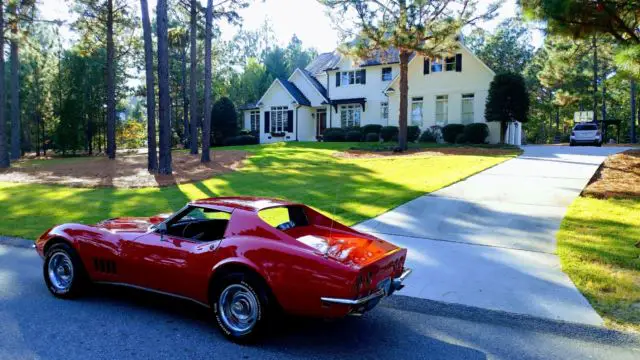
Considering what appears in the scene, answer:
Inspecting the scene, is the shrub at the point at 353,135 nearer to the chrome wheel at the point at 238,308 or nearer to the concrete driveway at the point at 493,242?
the concrete driveway at the point at 493,242

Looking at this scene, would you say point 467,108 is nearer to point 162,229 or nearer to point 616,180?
point 616,180

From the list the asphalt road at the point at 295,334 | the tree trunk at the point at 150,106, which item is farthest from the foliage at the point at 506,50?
the asphalt road at the point at 295,334

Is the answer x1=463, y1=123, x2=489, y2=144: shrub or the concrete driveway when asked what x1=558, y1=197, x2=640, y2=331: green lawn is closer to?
the concrete driveway

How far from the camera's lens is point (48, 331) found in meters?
4.63

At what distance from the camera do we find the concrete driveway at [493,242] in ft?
18.2

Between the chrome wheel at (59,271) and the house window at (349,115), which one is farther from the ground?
the house window at (349,115)

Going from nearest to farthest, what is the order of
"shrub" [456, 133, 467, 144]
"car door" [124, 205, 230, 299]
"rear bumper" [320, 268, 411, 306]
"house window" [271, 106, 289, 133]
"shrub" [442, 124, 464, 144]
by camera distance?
"rear bumper" [320, 268, 411, 306] < "car door" [124, 205, 230, 299] < "shrub" [456, 133, 467, 144] < "shrub" [442, 124, 464, 144] < "house window" [271, 106, 289, 133]

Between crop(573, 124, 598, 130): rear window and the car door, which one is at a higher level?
crop(573, 124, 598, 130): rear window

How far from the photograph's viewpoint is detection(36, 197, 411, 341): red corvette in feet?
13.6

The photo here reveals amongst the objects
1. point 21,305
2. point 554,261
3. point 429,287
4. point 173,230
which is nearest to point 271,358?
point 173,230

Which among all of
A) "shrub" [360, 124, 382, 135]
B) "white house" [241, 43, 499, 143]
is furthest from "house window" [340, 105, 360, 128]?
"shrub" [360, 124, 382, 135]

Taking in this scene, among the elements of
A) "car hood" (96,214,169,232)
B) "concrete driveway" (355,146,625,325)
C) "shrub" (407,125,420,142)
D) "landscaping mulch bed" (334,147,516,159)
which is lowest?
"concrete driveway" (355,146,625,325)

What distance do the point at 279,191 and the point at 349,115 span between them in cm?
2509

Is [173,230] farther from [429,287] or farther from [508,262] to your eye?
[508,262]
